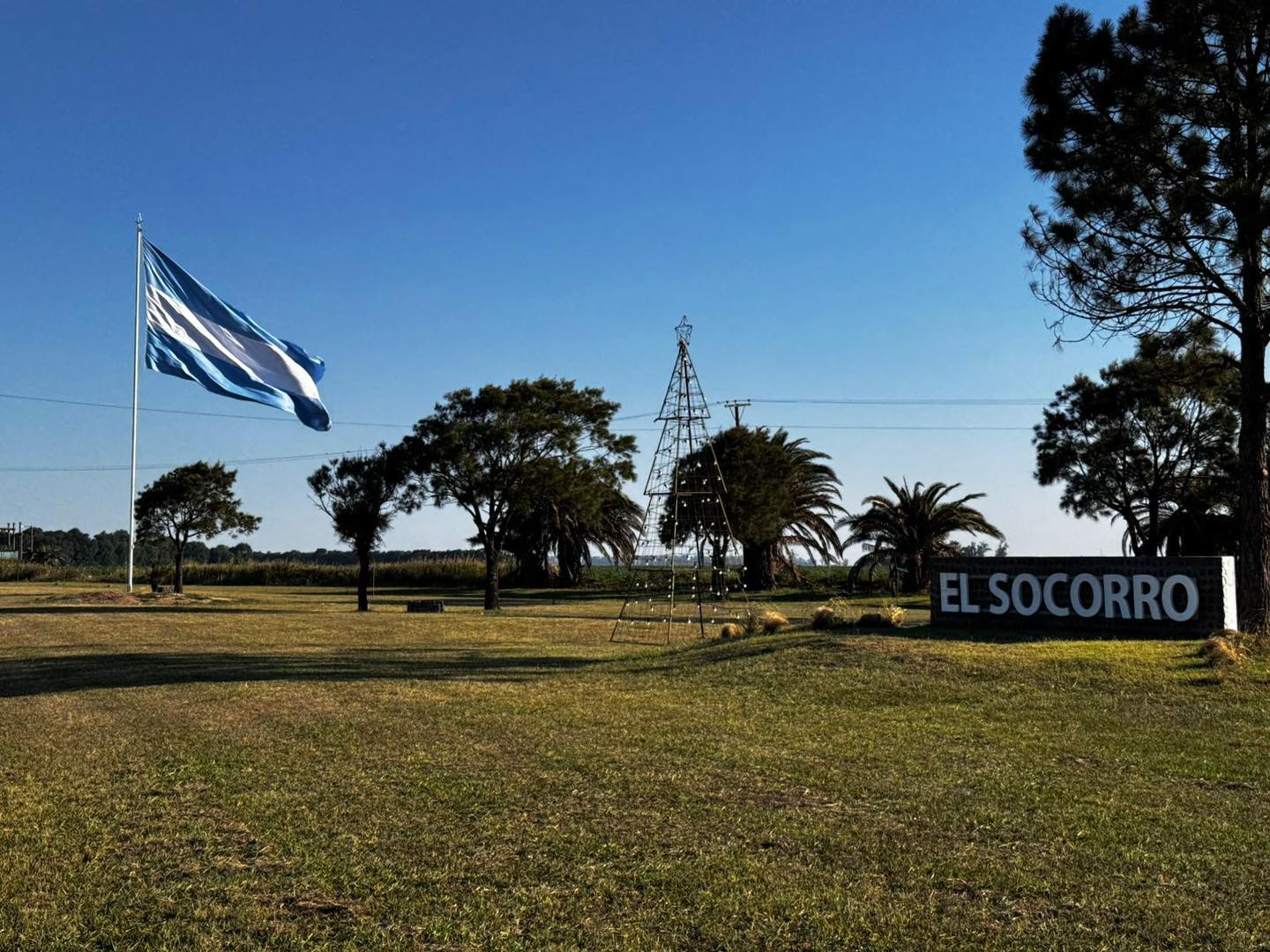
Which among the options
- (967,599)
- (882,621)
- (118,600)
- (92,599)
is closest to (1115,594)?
(967,599)

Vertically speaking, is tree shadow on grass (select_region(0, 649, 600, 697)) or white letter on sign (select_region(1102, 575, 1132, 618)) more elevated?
white letter on sign (select_region(1102, 575, 1132, 618))

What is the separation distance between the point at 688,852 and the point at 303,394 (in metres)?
18.4

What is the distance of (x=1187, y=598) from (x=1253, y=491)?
5.68 feet

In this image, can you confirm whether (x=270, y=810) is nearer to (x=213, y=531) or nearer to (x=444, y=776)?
(x=444, y=776)

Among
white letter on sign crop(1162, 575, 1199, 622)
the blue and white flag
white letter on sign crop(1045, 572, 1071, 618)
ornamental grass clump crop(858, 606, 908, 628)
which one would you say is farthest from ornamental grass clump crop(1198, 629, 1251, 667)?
the blue and white flag

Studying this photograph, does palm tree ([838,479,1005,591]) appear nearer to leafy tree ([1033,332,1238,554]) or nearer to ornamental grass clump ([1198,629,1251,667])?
leafy tree ([1033,332,1238,554])

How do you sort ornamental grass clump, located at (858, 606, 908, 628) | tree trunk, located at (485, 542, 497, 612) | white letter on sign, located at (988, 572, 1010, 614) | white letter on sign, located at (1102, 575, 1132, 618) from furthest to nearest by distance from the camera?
1. tree trunk, located at (485, 542, 497, 612)
2. ornamental grass clump, located at (858, 606, 908, 628)
3. white letter on sign, located at (988, 572, 1010, 614)
4. white letter on sign, located at (1102, 575, 1132, 618)

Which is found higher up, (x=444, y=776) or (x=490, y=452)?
(x=490, y=452)

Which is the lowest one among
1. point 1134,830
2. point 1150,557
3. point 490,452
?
point 1134,830

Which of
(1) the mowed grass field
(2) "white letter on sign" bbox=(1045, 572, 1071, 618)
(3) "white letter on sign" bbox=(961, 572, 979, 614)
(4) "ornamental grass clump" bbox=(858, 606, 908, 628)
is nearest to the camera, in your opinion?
(1) the mowed grass field

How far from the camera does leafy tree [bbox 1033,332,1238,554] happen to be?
113 feet

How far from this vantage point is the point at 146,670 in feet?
49.3

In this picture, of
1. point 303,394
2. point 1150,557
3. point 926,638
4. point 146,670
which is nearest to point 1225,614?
point 1150,557

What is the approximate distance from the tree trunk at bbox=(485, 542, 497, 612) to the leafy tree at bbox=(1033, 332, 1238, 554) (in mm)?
19640
